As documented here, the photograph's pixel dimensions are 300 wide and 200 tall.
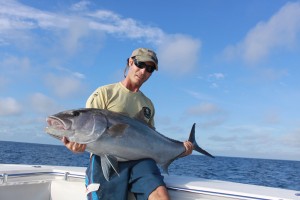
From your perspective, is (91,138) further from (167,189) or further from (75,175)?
(75,175)

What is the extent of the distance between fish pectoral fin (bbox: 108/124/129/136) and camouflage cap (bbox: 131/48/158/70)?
2.99 feet

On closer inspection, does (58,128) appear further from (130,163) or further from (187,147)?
(187,147)

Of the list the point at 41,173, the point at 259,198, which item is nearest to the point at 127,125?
the point at 259,198

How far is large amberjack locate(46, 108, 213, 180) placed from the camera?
3.77m

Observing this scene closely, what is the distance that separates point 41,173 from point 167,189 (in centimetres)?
208

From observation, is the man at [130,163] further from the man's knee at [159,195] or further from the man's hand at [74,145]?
the man's hand at [74,145]

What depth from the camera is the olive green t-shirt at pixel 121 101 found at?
14.1ft

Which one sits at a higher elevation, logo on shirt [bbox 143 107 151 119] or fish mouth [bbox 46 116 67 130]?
logo on shirt [bbox 143 107 151 119]

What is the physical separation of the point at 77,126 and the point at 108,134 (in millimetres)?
314

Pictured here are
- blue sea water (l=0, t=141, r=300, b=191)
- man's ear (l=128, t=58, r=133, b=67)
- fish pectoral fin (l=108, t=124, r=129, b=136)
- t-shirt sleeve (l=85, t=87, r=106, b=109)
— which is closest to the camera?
fish pectoral fin (l=108, t=124, r=129, b=136)

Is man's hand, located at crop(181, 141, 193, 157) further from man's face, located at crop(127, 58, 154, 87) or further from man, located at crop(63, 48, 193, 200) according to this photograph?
man's face, located at crop(127, 58, 154, 87)

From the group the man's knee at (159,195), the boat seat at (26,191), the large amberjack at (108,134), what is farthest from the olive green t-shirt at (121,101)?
the boat seat at (26,191)

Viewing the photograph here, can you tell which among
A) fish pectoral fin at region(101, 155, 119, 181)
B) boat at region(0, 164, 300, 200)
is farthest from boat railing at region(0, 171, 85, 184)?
fish pectoral fin at region(101, 155, 119, 181)

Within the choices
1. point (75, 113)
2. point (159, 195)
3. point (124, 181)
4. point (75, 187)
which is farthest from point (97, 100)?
point (75, 187)
